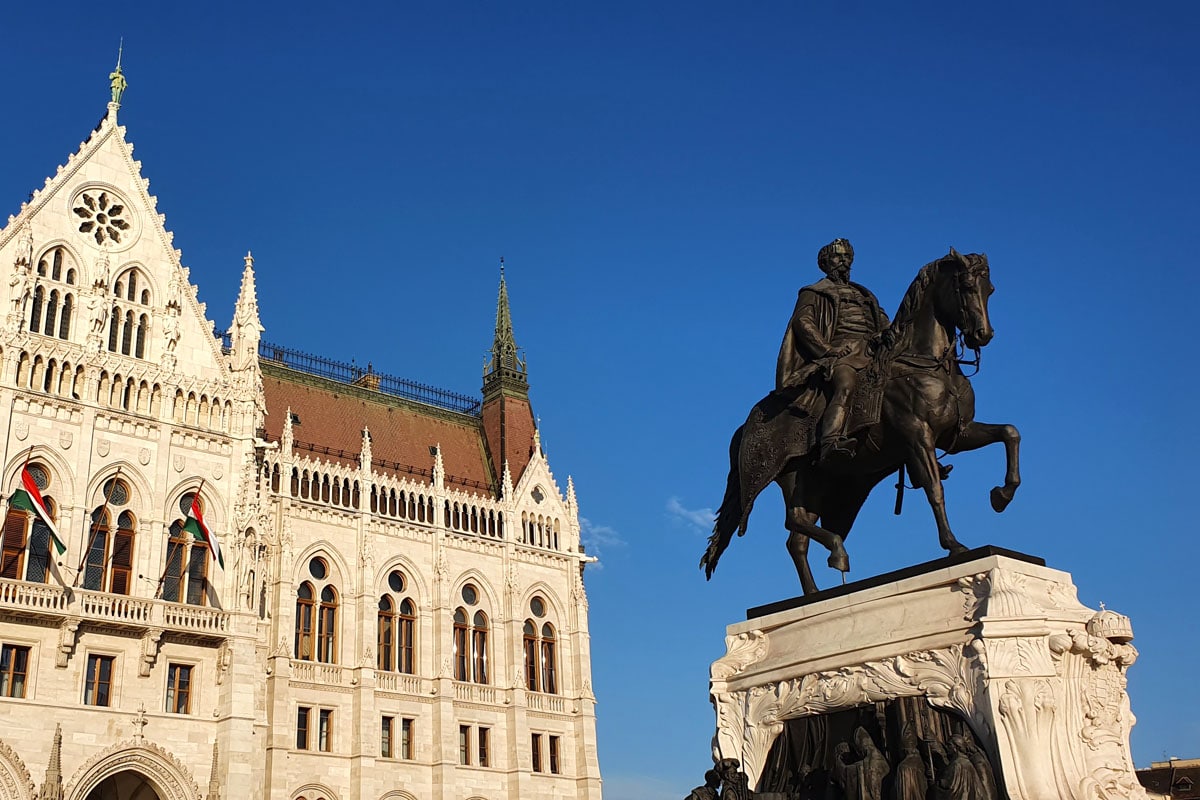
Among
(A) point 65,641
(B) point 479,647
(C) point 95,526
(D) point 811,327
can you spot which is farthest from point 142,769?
(D) point 811,327

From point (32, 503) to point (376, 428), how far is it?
2044cm

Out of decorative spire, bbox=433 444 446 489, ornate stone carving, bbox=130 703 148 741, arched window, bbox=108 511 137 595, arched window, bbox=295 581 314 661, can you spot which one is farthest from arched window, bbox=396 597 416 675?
arched window, bbox=108 511 137 595

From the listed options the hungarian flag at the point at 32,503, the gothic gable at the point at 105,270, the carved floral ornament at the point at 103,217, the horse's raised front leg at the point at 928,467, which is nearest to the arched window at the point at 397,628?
the gothic gable at the point at 105,270

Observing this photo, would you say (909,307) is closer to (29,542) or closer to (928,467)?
(928,467)

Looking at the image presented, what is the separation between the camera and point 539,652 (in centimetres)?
5212

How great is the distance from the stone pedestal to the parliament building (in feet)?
97.3

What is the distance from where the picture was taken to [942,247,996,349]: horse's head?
31.8ft

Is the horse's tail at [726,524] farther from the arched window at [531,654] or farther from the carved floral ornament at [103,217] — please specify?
the arched window at [531,654]

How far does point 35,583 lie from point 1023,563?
32.0m

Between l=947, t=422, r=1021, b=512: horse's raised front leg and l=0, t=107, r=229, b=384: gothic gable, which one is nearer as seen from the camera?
l=947, t=422, r=1021, b=512: horse's raised front leg

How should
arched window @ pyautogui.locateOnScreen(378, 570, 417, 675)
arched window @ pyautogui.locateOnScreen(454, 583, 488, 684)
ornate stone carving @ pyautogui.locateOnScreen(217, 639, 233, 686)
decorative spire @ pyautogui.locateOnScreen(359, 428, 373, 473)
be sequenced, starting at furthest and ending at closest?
arched window @ pyautogui.locateOnScreen(454, 583, 488, 684)
decorative spire @ pyautogui.locateOnScreen(359, 428, 373, 473)
arched window @ pyautogui.locateOnScreen(378, 570, 417, 675)
ornate stone carving @ pyautogui.locateOnScreen(217, 639, 233, 686)

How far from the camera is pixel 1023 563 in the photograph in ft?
28.8

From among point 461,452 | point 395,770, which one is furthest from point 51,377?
point 461,452

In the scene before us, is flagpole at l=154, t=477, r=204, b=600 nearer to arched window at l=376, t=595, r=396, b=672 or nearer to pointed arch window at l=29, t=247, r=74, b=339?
pointed arch window at l=29, t=247, r=74, b=339
